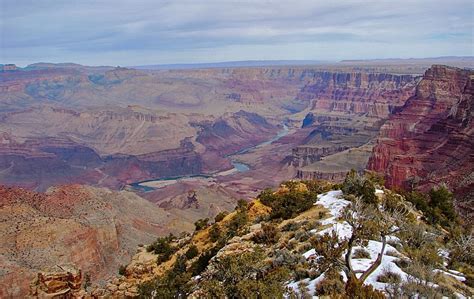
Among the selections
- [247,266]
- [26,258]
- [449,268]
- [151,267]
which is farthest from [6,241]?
[449,268]

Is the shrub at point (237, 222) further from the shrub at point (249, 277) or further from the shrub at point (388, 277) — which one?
the shrub at point (388, 277)

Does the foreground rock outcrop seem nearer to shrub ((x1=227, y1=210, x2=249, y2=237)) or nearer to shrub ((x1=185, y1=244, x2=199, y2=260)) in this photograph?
shrub ((x1=185, y1=244, x2=199, y2=260))

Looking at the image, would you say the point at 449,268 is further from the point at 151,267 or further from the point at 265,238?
the point at 151,267

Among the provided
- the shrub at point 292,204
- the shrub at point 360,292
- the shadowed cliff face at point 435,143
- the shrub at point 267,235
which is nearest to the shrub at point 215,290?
the shrub at point 360,292

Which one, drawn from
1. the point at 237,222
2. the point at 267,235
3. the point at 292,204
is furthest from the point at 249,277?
the point at 237,222

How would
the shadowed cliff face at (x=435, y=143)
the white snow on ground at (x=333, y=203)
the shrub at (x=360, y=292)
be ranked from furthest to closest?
the shadowed cliff face at (x=435, y=143)
the white snow on ground at (x=333, y=203)
the shrub at (x=360, y=292)
